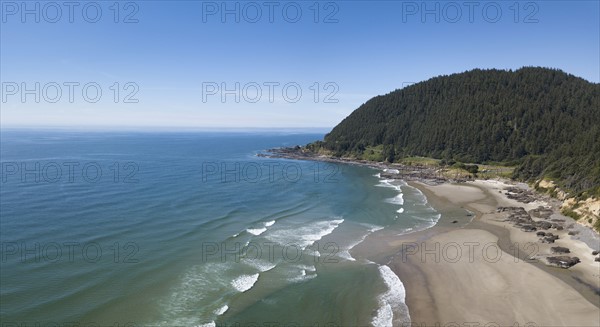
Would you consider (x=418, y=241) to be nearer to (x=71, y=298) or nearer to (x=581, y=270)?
(x=581, y=270)

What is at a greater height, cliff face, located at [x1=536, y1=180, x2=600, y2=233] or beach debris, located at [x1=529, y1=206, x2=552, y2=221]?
cliff face, located at [x1=536, y1=180, x2=600, y2=233]

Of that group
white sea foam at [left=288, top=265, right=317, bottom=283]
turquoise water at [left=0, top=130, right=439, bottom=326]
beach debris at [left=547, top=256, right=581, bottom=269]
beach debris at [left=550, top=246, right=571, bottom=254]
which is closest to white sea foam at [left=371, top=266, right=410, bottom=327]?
turquoise water at [left=0, top=130, right=439, bottom=326]

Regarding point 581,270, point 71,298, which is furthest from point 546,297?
point 71,298

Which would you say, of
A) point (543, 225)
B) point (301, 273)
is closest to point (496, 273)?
point (301, 273)

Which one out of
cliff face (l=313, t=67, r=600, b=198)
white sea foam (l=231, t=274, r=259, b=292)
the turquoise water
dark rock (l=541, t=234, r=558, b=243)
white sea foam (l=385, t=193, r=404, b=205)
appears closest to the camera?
the turquoise water

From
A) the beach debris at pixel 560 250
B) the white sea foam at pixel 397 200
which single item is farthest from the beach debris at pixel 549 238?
the white sea foam at pixel 397 200

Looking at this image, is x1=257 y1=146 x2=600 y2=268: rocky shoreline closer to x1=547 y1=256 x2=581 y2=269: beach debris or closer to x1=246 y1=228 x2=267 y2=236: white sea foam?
x1=547 y1=256 x2=581 y2=269: beach debris

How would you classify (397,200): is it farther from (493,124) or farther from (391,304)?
(493,124)
